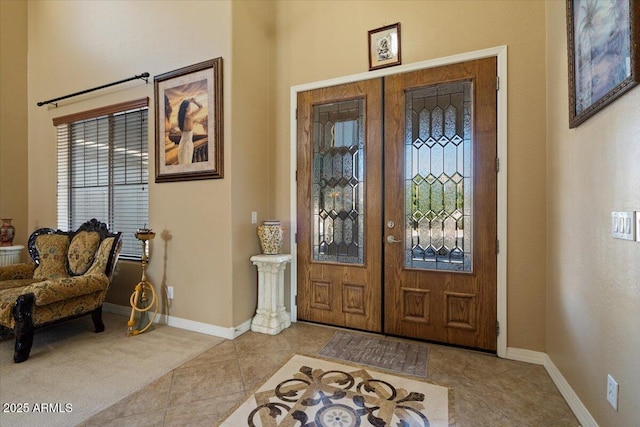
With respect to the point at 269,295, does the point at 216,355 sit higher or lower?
lower

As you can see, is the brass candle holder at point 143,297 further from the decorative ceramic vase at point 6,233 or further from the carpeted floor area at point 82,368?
the decorative ceramic vase at point 6,233

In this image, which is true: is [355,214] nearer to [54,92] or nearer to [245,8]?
[245,8]

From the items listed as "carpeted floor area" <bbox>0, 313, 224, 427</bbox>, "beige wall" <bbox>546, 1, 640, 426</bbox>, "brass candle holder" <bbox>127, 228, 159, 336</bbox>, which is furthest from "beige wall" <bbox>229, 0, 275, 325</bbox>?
"beige wall" <bbox>546, 1, 640, 426</bbox>

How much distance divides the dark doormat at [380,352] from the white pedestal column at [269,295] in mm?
582

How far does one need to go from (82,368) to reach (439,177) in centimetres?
322

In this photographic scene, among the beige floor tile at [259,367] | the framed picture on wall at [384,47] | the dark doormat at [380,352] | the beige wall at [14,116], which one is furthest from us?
the beige wall at [14,116]

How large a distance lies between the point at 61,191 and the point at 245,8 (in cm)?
345

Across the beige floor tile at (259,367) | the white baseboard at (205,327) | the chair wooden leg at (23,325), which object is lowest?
the beige floor tile at (259,367)

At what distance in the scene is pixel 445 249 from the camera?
2590 millimetres

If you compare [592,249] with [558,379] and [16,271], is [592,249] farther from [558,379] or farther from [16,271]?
[16,271]

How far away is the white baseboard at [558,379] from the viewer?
1.64m

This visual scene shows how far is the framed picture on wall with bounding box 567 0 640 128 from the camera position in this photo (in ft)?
3.98

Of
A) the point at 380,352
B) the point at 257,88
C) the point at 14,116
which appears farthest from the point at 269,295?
the point at 14,116

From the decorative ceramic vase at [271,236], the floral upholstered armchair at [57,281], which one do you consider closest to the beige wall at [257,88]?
the decorative ceramic vase at [271,236]
